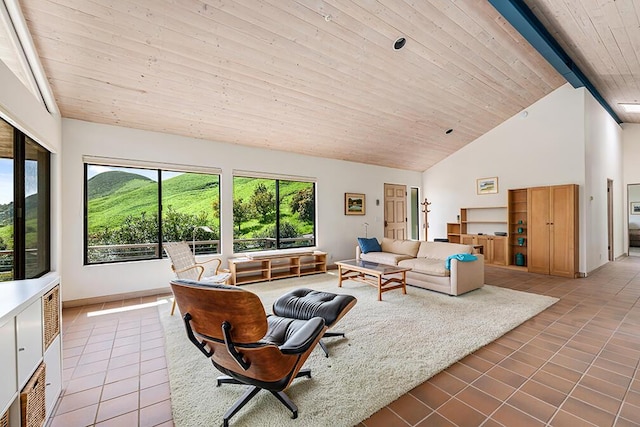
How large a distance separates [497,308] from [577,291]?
6.19 feet

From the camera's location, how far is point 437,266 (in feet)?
14.6

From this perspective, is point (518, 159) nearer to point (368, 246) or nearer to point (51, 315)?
→ point (368, 246)

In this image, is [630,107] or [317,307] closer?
[317,307]

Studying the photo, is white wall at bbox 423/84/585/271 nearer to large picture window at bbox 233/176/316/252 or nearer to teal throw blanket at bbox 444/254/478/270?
teal throw blanket at bbox 444/254/478/270

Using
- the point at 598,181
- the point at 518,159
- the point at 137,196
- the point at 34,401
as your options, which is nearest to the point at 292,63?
the point at 137,196

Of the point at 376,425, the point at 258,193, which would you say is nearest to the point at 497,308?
the point at 376,425

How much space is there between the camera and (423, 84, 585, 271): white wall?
5566 millimetres

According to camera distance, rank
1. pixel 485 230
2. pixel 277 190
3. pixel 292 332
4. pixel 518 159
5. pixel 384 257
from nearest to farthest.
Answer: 1. pixel 292 332
2. pixel 384 257
3. pixel 277 190
4. pixel 518 159
5. pixel 485 230

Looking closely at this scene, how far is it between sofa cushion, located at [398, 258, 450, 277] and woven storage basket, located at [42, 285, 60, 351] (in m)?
4.31

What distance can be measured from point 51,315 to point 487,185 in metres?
7.92

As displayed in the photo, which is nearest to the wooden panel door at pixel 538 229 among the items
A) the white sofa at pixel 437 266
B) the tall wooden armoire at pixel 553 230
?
the tall wooden armoire at pixel 553 230

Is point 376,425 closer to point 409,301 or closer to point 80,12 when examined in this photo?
point 409,301

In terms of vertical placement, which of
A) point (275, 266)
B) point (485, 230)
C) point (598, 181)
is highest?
point (598, 181)

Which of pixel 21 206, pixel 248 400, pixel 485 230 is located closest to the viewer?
pixel 248 400
